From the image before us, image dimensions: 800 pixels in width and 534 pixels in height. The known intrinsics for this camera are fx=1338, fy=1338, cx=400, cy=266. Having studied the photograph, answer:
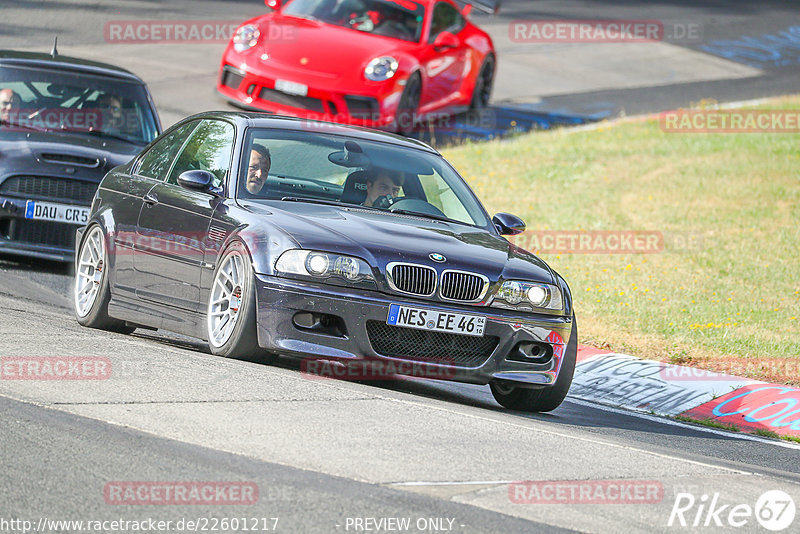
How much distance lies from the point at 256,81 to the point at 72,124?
13.8ft

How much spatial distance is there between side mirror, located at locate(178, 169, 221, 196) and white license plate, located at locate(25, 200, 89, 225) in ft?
10.6

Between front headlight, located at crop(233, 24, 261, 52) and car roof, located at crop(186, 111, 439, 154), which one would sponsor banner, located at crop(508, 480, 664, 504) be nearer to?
car roof, located at crop(186, 111, 439, 154)

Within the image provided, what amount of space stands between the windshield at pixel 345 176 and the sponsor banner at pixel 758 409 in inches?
85.2

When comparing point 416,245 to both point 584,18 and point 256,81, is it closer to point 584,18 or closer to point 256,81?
point 256,81

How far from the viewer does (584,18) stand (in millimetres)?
29688

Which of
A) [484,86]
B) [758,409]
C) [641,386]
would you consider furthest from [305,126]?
[484,86]

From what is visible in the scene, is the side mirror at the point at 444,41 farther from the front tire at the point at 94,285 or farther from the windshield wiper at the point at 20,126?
the front tire at the point at 94,285

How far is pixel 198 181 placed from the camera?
801cm

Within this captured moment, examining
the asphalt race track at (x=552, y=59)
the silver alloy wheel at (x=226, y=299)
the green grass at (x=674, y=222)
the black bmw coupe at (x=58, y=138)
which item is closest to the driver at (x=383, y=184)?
the silver alloy wheel at (x=226, y=299)

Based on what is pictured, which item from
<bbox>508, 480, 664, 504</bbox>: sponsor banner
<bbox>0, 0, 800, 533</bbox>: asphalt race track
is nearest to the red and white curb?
<bbox>0, 0, 800, 533</bbox>: asphalt race track

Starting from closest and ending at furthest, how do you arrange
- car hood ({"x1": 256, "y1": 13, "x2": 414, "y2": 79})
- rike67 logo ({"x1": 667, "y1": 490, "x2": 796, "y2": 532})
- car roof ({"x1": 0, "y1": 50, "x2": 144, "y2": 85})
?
rike67 logo ({"x1": 667, "y1": 490, "x2": 796, "y2": 532})
car roof ({"x1": 0, "y1": 50, "x2": 144, "y2": 85})
car hood ({"x1": 256, "y1": 13, "x2": 414, "y2": 79})

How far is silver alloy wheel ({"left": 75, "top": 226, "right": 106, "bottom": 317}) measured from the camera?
9.02m

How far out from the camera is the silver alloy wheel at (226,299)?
7.39m

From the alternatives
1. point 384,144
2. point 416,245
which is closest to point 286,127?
point 384,144
